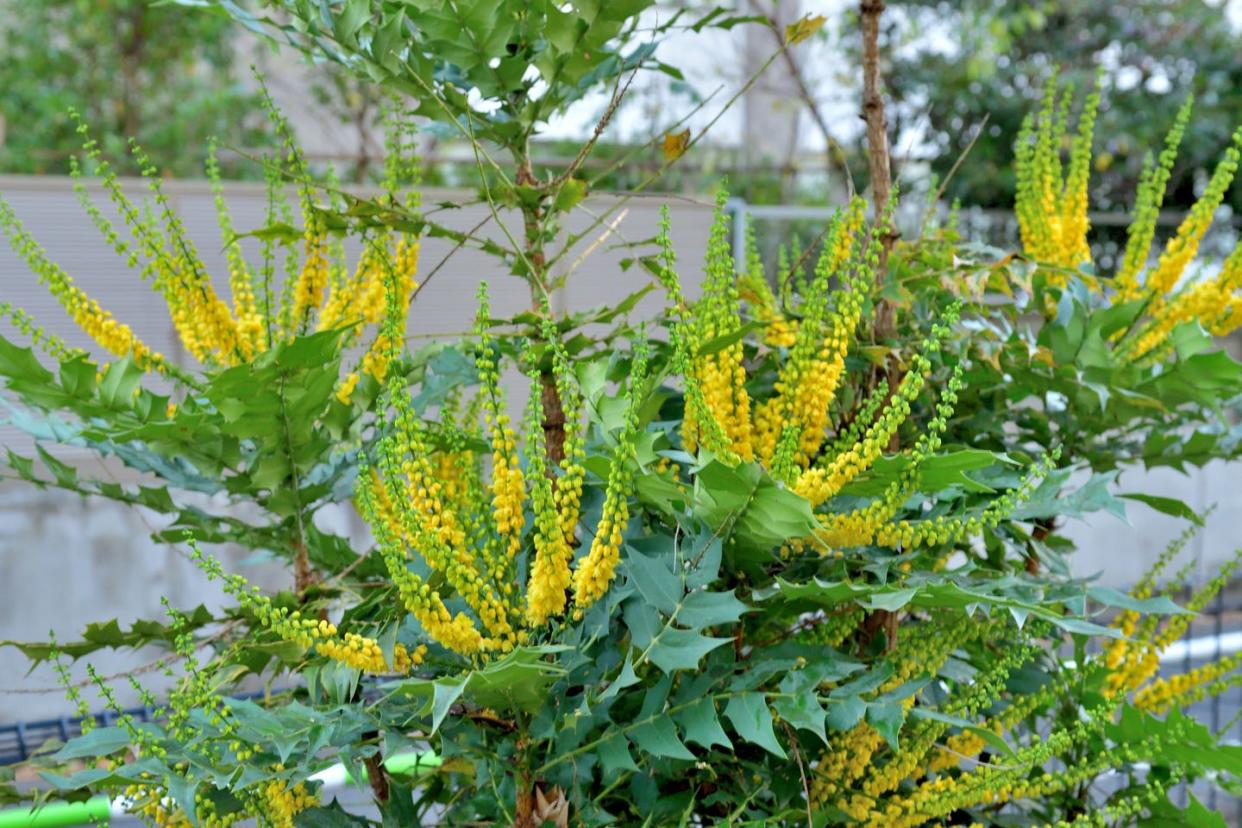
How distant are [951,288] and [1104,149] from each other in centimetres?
483

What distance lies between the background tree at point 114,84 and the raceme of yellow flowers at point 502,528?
4.53m

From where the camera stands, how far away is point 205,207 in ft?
9.50

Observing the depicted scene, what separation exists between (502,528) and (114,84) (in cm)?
509

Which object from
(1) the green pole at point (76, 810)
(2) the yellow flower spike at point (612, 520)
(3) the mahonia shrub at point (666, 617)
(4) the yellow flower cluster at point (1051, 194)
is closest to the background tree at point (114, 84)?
(1) the green pole at point (76, 810)

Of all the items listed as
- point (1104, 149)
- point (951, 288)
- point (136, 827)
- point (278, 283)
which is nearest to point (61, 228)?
point (278, 283)

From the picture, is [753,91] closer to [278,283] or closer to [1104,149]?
[1104,149]

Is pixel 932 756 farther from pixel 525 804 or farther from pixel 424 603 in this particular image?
pixel 424 603

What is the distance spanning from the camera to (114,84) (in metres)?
5.12

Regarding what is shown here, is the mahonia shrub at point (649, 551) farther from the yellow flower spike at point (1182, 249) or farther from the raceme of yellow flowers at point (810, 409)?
the yellow flower spike at point (1182, 249)

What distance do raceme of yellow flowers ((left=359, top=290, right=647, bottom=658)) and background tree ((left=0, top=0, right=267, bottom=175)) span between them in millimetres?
4528

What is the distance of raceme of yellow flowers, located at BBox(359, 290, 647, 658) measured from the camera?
0.62 metres

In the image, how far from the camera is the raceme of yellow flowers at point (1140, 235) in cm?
107

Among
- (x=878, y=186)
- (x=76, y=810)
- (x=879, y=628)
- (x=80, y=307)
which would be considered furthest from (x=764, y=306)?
(x=76, y=810)

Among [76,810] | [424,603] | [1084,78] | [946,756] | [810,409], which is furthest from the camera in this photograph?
[1084,78]
